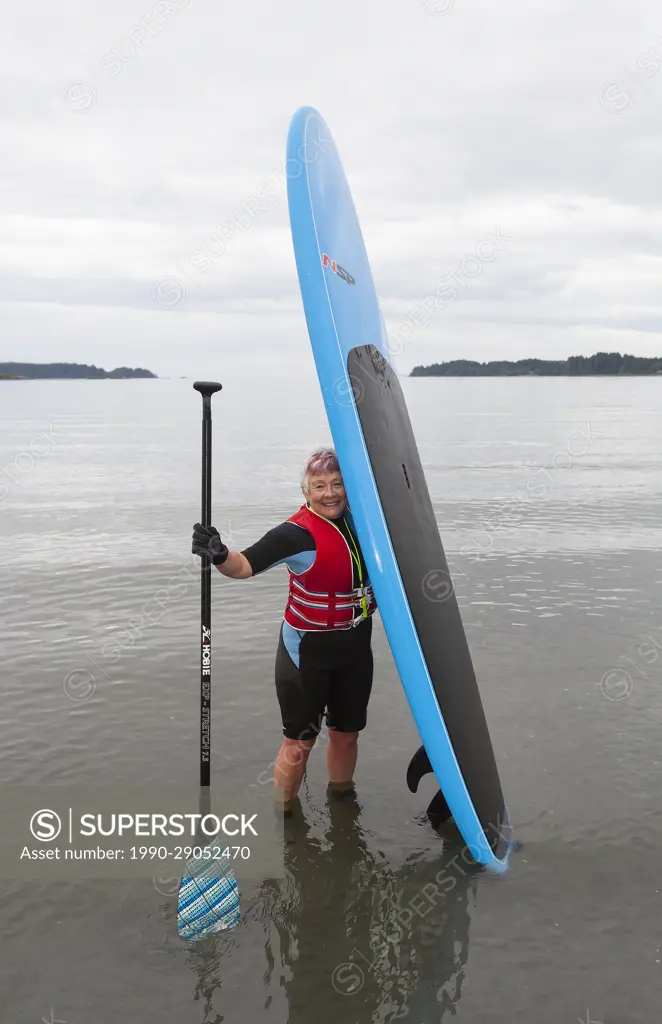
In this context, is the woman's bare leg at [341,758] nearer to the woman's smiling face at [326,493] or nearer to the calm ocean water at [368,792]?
the calm ocean water at [368,792]

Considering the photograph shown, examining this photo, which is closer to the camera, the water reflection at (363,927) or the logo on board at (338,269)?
the water reflection at (363,927)

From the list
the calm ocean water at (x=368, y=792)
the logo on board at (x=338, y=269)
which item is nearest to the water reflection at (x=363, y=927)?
the calm ocean water at (x=368, y=792)

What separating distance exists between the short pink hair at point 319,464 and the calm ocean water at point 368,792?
185cm

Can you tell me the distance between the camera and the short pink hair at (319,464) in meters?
3.80

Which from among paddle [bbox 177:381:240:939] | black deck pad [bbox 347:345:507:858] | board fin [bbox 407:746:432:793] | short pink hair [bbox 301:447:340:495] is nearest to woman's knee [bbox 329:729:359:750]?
board fin [bbox 407:746:432:793]

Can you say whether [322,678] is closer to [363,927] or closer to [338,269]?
[363,927]

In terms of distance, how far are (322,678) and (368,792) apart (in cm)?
104

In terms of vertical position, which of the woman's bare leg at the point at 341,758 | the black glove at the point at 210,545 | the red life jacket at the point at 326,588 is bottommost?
the woman's bare leg at the point at 341,758

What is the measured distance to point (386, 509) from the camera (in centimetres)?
339

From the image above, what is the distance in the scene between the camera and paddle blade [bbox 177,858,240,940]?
343cm

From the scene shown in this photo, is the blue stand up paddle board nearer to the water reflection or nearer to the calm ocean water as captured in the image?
the water reflection

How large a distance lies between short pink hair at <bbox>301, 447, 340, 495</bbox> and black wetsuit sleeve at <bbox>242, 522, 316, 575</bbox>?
0.20 meters

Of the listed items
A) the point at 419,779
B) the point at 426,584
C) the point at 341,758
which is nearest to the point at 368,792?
the point at 341,758

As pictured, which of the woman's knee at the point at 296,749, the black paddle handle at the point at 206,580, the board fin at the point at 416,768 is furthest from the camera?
the board fin at the point at 416,768
